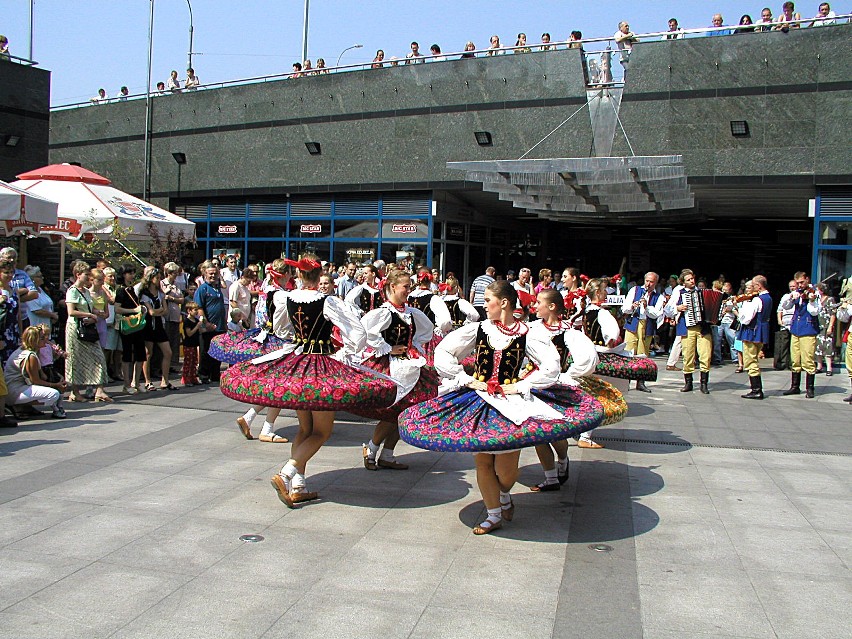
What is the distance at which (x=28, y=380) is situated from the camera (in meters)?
9.47

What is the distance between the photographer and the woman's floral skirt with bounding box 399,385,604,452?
17.8 ft

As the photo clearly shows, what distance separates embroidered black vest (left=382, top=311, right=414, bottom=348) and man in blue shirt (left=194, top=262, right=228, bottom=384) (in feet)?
19.9

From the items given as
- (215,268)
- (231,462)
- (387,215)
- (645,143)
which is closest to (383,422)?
(231,462)

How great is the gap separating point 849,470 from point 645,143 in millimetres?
11070

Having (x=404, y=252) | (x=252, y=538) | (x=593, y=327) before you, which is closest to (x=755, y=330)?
(x=593, y=327)

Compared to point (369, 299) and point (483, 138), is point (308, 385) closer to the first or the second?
point (369, 299)

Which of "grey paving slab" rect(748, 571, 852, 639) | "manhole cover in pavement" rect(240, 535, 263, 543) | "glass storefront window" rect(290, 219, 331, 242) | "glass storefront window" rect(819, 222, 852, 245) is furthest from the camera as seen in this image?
"glass storefront window" rect(290, 219, 331, 242)

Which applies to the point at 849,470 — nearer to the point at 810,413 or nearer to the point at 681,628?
the point at 810,413

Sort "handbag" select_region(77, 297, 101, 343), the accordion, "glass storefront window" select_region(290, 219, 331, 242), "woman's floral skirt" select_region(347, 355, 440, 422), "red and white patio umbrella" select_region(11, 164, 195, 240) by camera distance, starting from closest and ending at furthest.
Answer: "woman's floral skirt" select_region(347, 355, 440, 422), "handbag" select_region(77, 297, 101, 343), the accordion, "red and white patio umbrella" select_region(11, 164, 195, 240), "glass storefront window" select_region(290, 219, 331, 242)

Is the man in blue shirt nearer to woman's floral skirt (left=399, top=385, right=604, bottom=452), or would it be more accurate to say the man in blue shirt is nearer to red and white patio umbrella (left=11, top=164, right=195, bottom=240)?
red and white patio umbrella (left=11, top=164, right=195, bottom=240)

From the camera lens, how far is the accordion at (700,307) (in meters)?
12.9

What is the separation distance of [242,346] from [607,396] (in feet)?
13.6

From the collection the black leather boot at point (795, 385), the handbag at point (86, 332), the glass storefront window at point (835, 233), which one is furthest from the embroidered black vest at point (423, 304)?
the glass storefront window at point (835, 233)

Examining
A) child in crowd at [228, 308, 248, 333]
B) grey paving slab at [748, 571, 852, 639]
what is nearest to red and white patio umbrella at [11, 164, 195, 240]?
child in crowd at [228, 308, 248, 333]
